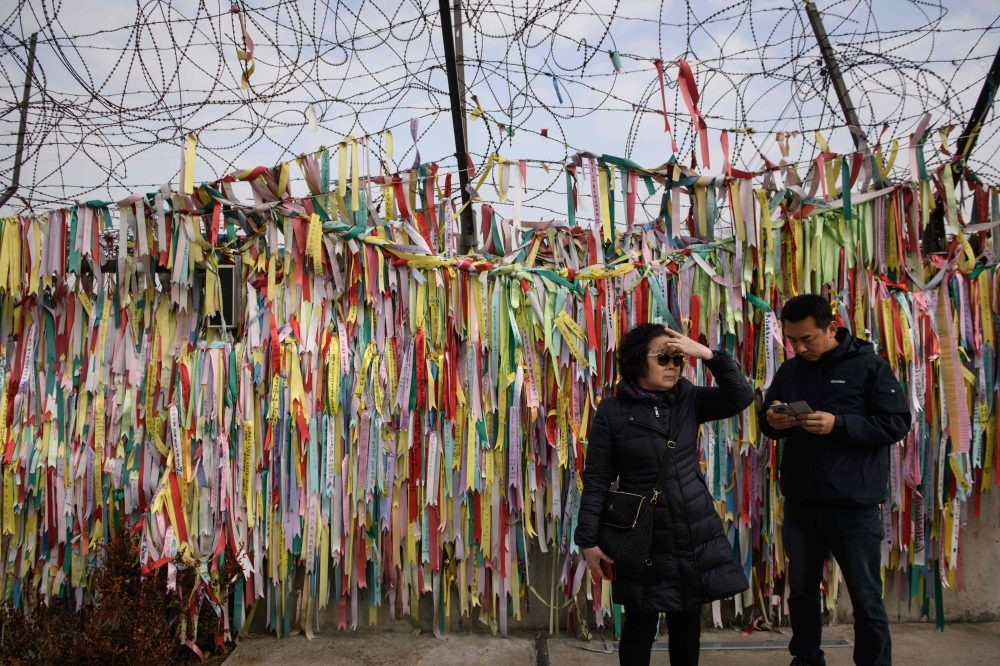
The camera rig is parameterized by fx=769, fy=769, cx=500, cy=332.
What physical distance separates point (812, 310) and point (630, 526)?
0.94 metres

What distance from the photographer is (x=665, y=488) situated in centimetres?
244

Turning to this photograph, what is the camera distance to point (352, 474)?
3.26 meters

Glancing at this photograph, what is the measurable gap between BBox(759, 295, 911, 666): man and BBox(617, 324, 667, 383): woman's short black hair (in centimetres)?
47

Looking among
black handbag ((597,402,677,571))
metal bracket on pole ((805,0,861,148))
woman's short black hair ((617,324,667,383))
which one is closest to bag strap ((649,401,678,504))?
black handbag ((597,402,677,571))

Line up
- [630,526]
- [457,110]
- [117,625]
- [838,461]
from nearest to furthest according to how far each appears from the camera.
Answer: [630,526]
[838,461]
[117,625]
[457,110]

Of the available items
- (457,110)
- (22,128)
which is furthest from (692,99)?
(22,128)

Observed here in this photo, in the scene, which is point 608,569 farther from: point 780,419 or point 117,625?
point 117,625

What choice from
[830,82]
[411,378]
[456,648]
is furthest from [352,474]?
[830,82]

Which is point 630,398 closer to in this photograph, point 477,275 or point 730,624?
point 477,275

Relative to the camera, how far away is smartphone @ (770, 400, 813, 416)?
2.46 m

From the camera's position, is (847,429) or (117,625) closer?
(847,429)

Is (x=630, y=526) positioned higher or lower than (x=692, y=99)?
lower

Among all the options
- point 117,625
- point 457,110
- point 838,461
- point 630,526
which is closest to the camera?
point 630,526

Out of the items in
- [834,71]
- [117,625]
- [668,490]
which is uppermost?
[834,71]
